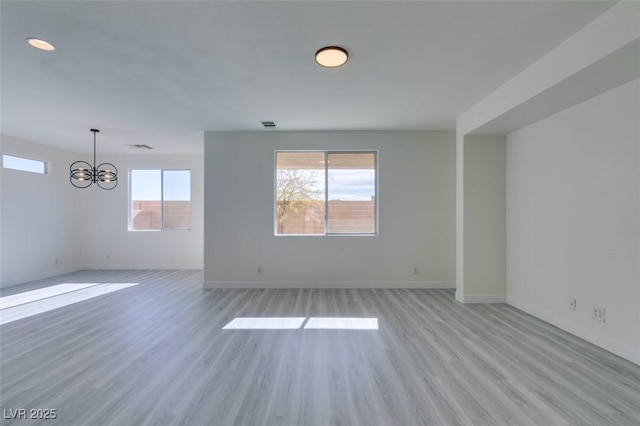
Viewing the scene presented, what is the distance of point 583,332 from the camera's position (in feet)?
8.05

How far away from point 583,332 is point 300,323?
284 centimetres

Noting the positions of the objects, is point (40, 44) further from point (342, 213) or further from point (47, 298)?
point (342, 213)

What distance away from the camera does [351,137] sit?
431 centimetres

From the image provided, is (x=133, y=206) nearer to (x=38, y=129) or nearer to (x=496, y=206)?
(x=38, y=129)

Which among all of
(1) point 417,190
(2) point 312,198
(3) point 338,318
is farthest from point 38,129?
(1) point 417,190

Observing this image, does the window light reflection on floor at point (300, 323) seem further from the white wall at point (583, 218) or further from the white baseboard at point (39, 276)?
the white baseboard at point (39, 276)

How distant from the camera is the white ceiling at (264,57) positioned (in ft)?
5.62

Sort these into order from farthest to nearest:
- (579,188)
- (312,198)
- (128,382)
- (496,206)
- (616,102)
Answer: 1. (312,198)
2. (496,206)
3. (579,188)
4. (616,102)
5. (128,382)

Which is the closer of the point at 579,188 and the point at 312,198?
the point at 579,188

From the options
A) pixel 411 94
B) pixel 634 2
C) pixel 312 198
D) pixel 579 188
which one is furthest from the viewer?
pixel 312 198

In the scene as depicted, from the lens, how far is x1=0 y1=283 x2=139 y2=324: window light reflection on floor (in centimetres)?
318

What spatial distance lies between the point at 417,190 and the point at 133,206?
6.33m

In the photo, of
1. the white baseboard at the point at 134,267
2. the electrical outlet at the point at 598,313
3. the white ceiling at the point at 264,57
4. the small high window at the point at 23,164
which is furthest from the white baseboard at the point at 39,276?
the electrical outlet at the point at 598,313

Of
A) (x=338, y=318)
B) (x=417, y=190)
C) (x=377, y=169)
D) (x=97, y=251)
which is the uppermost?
(x=377, y=169)
